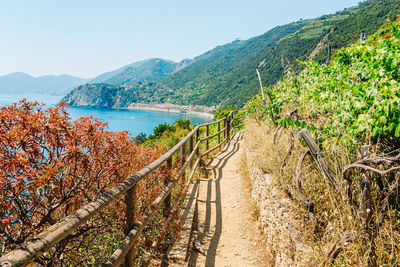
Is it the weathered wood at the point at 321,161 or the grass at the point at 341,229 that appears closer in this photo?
the grass at the point at 341,229

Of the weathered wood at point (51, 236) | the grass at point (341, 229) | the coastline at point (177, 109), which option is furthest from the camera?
the coastline at point (177, 109)

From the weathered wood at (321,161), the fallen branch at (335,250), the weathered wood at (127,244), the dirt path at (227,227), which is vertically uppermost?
the weathered wood at (321,161)

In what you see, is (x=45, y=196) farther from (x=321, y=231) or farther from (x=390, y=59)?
(x=390, y=59)

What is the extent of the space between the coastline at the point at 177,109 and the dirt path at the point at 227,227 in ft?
429

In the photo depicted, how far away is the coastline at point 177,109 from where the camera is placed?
487 ft

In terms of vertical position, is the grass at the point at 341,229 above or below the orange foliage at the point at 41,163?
below

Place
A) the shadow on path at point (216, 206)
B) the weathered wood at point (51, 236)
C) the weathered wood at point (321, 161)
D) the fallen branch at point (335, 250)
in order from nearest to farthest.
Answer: the weathered wood at point (51, 236) < the fallen branch at point (335, 250) < the weathered wood at point (321, 161) < the shadow on path at point (216, 206)

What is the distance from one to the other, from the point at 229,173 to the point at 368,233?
17.1ft

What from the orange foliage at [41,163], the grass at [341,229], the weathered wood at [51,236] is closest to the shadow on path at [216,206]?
the grass at [341,229]

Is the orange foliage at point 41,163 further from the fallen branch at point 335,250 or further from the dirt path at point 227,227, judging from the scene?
the fallen branch at point 335,250

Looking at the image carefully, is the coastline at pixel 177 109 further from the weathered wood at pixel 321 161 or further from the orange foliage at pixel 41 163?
the orange foliage at pixel 41 163

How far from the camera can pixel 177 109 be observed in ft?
559

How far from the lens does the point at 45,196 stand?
1.91 metres

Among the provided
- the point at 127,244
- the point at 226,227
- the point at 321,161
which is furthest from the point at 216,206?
the point at 127,244
